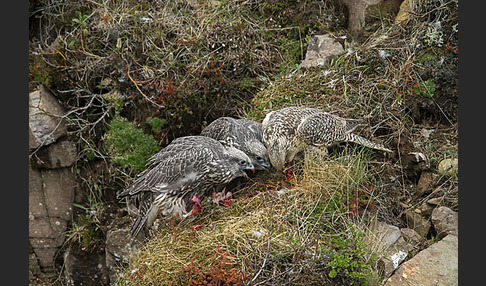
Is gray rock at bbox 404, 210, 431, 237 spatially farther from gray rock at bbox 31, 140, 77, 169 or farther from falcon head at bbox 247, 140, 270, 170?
gray rock at bbox 31, 140, 77, 169

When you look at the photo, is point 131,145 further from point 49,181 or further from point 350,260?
Answer: point 350,260

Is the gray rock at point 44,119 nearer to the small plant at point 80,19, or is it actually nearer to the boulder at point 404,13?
the small plant at point 80,19

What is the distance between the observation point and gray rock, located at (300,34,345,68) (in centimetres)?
631

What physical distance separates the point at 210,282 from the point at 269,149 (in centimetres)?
162

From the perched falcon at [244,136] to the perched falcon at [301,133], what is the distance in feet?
0.28

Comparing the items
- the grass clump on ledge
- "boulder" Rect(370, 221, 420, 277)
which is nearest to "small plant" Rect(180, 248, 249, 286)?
the grass clump on ledge

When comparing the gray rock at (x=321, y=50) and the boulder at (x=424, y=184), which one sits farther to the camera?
the gray rock at (x=321, y=50)

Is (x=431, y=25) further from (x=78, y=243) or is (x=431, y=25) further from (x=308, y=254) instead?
(x=78, y=243)

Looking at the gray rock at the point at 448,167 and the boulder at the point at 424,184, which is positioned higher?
the gray rock at the point at 448,167

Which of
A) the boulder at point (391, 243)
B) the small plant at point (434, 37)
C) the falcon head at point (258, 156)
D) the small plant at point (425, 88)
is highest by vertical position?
the small plant at point (434, 37)

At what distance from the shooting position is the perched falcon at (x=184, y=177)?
15.9ft

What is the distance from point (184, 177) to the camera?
484 centimetres

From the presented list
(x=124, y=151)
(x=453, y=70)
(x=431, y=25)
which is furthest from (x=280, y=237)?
(x=431, y=25)

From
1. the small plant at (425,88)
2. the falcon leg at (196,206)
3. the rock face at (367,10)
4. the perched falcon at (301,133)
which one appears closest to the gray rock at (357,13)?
the rock face at (367,10)
